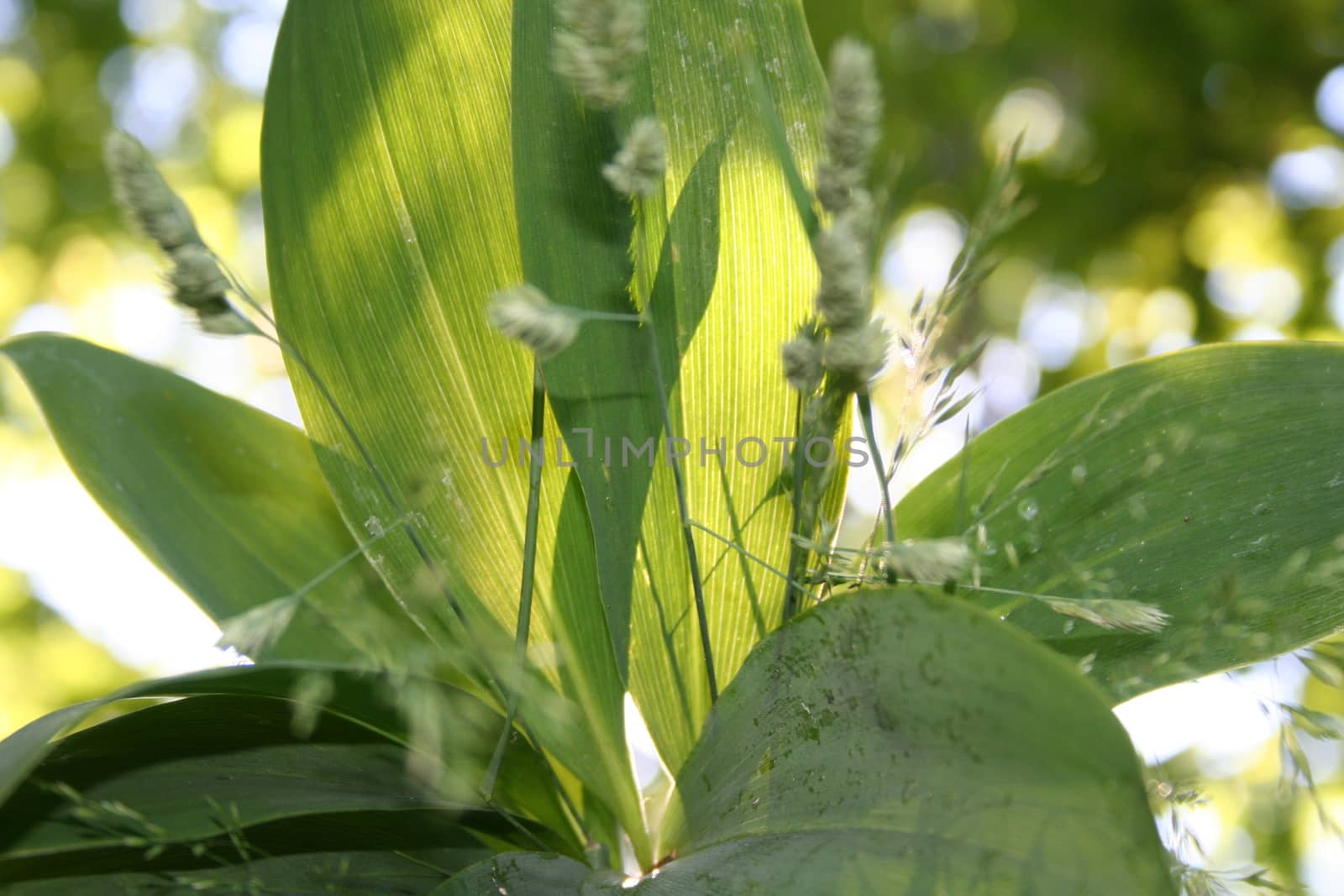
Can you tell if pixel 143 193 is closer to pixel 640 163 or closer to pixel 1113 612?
pixel 640 163

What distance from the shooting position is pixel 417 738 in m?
0.22

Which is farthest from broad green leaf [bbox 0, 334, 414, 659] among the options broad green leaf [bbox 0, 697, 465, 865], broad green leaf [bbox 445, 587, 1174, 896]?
broad green leaf [bbox 445, 587, 1174, 896]

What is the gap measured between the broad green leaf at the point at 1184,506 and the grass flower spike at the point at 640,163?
0.47 ft

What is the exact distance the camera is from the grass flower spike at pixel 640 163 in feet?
0.75

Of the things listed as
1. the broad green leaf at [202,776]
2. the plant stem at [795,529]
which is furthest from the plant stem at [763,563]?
the broad green leaf at [202,776]

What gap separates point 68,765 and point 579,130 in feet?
0.84

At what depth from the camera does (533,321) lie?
213mm

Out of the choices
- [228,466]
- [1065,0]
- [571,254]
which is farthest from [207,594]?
[1065,0]

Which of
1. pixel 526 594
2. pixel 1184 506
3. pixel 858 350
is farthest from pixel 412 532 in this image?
pixel 1184 506

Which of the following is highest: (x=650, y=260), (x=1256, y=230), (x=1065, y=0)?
(x=1065, y=0)

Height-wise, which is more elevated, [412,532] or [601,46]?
[601,46]

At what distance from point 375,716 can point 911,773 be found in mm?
155

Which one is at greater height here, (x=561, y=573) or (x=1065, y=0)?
(x=1065, y=0)

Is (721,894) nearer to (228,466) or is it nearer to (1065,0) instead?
(228,466)
